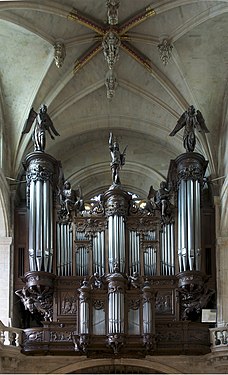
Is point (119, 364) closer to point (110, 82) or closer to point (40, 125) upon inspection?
point (40, 125)

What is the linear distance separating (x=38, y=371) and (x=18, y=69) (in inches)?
342

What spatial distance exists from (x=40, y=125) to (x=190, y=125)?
4332mm

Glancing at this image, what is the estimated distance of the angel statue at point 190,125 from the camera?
32.7 meters

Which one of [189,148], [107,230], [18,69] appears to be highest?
[18,69]

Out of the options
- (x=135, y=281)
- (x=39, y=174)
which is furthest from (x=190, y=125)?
(x=135, y=281)

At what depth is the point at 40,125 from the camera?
32.7m

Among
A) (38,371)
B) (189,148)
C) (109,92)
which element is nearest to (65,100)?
(109,92)

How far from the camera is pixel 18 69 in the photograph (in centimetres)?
3291

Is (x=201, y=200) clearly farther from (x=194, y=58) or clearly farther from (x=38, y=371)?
(x=38, y=371)

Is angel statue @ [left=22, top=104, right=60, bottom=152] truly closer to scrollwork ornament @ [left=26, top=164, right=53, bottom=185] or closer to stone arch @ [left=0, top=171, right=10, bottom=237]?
scrollwork ornament @ [left=26, top=164, right=53, bottom=185]

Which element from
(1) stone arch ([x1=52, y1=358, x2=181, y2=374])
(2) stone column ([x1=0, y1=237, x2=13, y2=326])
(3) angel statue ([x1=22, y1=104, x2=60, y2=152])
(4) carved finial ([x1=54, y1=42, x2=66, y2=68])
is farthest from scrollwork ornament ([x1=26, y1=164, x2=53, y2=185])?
(1) stone arch ([x1=52, y1=358, x2=181, y2=374])

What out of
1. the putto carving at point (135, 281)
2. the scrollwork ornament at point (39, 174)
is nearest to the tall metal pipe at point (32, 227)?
the scrollwork ornament at point (39, 174)

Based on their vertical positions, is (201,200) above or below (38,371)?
above

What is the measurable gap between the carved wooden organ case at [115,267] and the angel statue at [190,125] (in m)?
0.48
